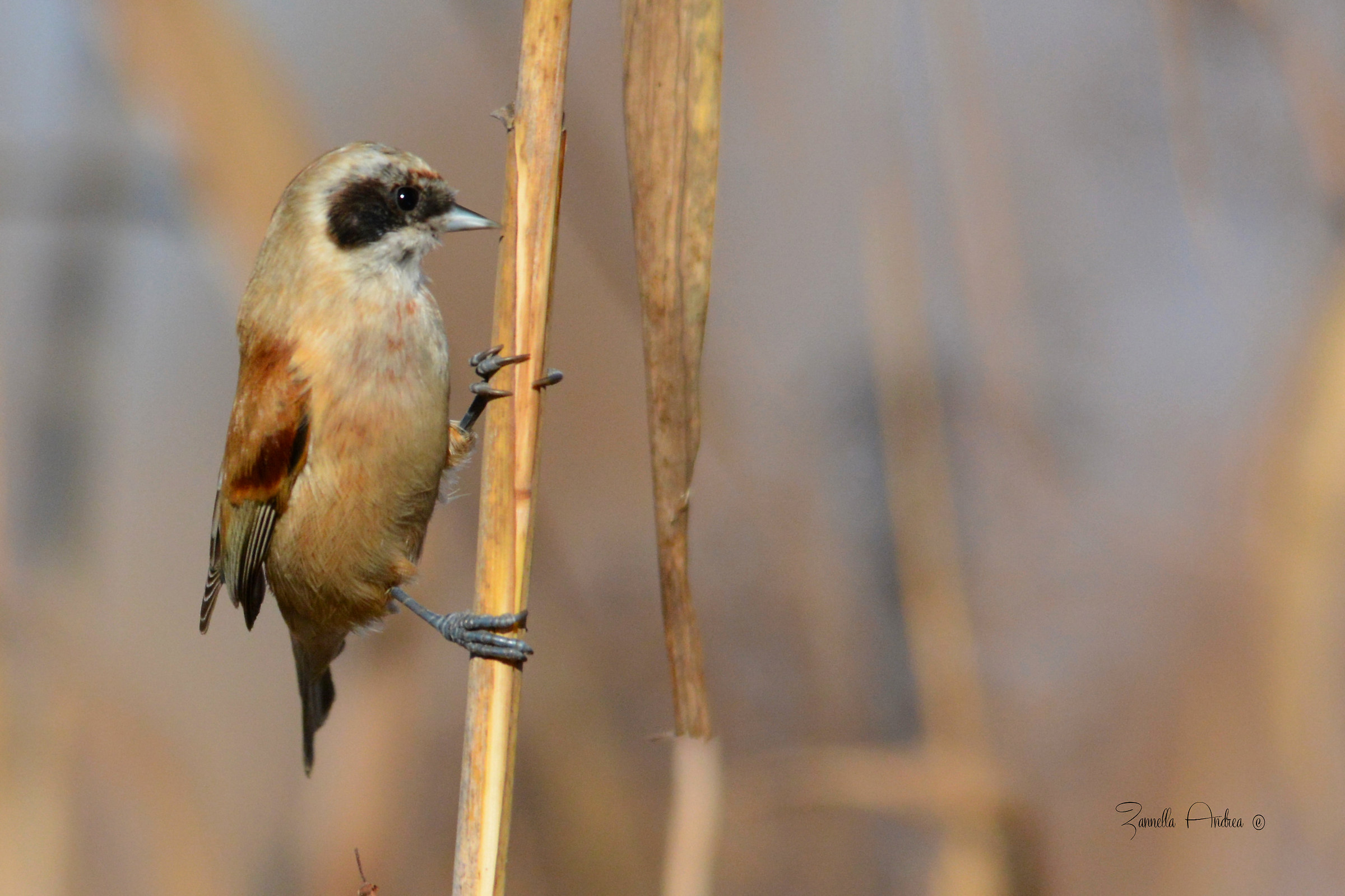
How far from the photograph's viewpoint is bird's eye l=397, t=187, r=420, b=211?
2463mm

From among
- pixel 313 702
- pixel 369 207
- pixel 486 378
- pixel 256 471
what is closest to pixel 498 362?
pixel 486 378

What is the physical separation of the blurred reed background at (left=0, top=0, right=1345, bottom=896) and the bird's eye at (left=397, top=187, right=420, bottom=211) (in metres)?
0.34

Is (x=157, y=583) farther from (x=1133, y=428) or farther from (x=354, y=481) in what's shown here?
(x=1133, y=428)

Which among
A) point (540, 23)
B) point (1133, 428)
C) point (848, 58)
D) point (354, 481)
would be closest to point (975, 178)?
point (848, 58)

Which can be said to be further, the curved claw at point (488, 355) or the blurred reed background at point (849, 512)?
the blurred reed background at point (849, 512)

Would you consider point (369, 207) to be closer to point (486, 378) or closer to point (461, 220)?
point (461, 220)

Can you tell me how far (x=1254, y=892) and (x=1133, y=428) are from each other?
131 cm

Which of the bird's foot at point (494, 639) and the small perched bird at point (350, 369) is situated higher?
the small perched bird at point (350, 369)

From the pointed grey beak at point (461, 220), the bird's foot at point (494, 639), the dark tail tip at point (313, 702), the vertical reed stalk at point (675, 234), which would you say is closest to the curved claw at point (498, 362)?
the vertical reed stalk at point (675, 234)

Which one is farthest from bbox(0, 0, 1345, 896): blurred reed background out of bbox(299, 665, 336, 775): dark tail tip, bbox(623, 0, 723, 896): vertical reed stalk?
bbox(623, 0, 723, 896): vertical reed stalk

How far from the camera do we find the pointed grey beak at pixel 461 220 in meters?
2.46

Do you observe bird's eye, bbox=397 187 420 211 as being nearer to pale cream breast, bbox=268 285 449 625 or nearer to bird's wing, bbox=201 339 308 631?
pale cream breast, bbox=268 285 449 625

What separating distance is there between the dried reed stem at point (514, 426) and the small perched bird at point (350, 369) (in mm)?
599

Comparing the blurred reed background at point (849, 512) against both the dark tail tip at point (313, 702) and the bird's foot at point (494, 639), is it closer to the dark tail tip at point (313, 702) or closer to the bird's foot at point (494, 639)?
the dark tail tip at point (313, 702)
